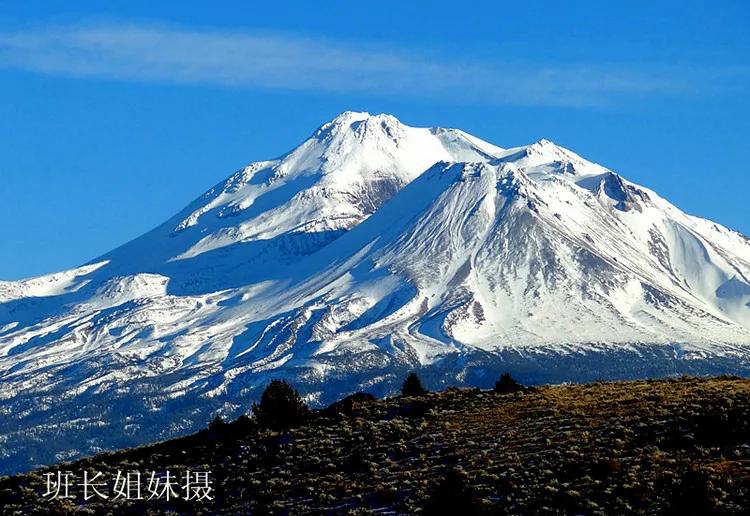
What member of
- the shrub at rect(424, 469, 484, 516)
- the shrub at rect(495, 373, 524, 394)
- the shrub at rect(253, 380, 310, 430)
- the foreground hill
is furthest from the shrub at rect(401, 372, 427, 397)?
Result: the shrub at rect(424, 469, 484, 516)

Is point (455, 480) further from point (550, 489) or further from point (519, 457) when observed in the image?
point (519, 457)

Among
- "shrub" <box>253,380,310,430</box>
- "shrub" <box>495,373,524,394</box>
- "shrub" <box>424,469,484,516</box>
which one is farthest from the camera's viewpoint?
"shrub" <box>495,373,524,394</box>

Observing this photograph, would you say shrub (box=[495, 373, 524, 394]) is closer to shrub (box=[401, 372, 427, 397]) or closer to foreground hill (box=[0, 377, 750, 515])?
foreground hill (box=[0, 377, 750, 515])

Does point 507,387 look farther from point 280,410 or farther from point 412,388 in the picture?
point 280,410

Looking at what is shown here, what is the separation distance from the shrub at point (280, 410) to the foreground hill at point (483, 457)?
771 millimetres

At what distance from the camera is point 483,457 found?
54.2 meters

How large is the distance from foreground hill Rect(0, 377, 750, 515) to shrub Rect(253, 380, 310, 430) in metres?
0.77

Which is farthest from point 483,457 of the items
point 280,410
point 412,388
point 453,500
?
point 412,388

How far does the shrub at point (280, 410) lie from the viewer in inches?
2576

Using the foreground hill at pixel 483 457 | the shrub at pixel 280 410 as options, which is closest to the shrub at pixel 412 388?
the foreground hill at pixel 483 457

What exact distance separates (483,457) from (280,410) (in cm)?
1433

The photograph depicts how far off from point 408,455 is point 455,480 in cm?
1071

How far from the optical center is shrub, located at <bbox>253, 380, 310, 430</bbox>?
65.4m

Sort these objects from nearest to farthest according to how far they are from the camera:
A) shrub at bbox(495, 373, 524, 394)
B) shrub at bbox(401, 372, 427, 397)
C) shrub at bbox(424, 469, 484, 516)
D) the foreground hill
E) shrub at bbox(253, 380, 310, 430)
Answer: shrub at bbox(424, 469, 484, 516), the foreground hill, shrub at bbox(253, 380, 310, 430), shrub at bbox(495, 373, 524, 394), shrub at bbox(401, 372, 427, 397)
